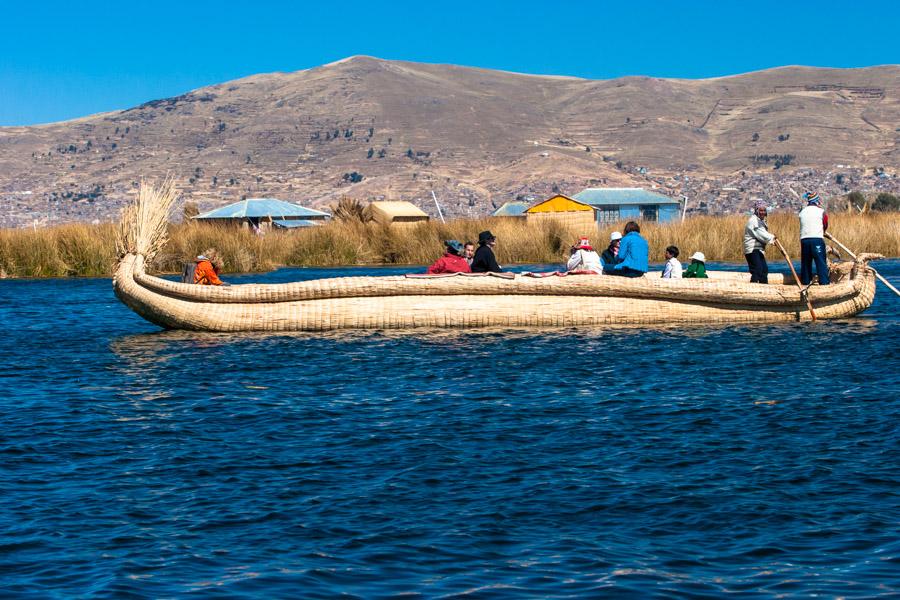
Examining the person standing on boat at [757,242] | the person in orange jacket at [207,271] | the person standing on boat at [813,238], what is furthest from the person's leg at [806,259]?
the person in orange jacket at [207,271]

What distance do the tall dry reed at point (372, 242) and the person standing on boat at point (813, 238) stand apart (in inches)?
612

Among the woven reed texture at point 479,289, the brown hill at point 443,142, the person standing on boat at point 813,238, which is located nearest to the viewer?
the woven reed texture at point 479,289

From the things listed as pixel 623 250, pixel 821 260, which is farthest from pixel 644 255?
pixel 821 260

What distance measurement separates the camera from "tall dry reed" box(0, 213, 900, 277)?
33656 millimetres

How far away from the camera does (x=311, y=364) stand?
15.0 metres

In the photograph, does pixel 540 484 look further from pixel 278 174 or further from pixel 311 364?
pixel 278 174

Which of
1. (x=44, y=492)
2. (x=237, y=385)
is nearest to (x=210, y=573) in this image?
(x=44, y=492)

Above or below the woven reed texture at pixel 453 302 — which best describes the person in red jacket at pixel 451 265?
above

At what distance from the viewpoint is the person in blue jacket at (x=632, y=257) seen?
18.6 m

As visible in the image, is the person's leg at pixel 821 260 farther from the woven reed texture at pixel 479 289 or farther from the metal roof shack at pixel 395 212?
the metal roof shack at pixel 395 212

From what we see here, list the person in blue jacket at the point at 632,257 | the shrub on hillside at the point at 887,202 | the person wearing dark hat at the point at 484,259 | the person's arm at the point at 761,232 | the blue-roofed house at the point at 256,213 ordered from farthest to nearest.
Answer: the shrub on hillside at the point at 887,202, the blue-roofed house at the point at 256,213, the person's arm at the point at 761,232, the person in blue jacket at the point at 632,257, the person wearing dark hat at the point at 484,259

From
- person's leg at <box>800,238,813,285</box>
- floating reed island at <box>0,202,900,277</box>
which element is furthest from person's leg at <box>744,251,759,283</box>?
floating reed island at <box>0,202,900,277</box>

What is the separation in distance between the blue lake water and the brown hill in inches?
4621

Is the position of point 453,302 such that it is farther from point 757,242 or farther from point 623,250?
point 757,242
